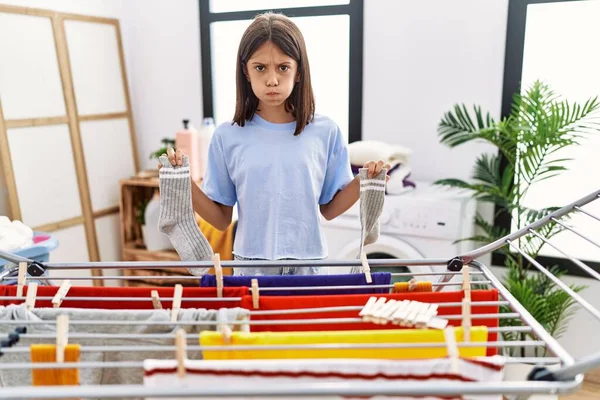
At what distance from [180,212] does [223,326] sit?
0.35 metres

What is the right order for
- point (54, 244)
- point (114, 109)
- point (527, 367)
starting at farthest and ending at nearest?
1. point (114, 109)
2. point (527, 367)
3. point (54, 244)

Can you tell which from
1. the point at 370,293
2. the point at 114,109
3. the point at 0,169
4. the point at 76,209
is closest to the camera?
the point at 370,293

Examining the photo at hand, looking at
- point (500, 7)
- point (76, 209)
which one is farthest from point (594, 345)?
point (76, 209)

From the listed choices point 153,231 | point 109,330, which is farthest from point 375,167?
point 153,231

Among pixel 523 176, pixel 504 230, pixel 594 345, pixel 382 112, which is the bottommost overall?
pixel 594 345

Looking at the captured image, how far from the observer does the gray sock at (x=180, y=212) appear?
1.11 m

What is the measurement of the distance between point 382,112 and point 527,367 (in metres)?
1.33

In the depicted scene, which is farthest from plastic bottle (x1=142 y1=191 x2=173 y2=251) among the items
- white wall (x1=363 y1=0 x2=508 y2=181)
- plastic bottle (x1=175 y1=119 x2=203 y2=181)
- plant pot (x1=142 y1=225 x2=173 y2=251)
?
white wall (x1=363 y1=0 x2=508 y2=181)

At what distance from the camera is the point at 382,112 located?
277cm

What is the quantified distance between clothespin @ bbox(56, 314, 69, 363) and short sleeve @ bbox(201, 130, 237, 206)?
0.54 meters

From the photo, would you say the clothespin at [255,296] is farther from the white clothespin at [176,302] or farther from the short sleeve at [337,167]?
the short sleeve at [337,167]

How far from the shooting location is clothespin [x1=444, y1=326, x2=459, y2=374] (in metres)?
0.80

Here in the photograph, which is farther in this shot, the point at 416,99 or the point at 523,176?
the point at 416,99

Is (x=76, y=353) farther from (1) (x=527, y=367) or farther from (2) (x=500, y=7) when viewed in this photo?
(2) (x=500, y=7)
